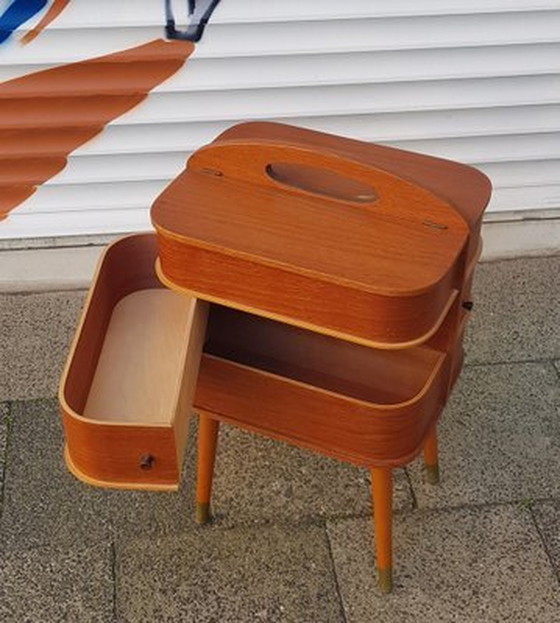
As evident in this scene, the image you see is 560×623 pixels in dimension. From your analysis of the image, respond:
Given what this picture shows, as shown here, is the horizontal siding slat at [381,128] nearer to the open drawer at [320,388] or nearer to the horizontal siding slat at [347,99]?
the horizontal siding slat at [347,99]

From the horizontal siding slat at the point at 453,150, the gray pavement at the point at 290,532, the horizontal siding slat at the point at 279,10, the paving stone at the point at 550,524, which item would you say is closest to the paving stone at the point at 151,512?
the gray pavement at the point at 290,532

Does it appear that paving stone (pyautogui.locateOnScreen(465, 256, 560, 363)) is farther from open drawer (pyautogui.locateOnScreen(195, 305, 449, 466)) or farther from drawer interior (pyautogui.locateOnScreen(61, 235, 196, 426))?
drawer interior (pyautogui.locateOnScreen(61, 235, 196, 426))

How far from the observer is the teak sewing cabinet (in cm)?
194

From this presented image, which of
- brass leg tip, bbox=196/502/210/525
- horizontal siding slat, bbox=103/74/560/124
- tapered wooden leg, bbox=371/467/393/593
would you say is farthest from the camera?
horizontal siding slat, bbox=103/74/560/124

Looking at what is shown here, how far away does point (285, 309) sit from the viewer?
201 centimetres

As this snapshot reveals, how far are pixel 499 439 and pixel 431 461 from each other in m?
0.31

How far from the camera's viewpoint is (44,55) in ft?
10.6

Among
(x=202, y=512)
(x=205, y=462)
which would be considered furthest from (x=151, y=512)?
(x=205, y=462)

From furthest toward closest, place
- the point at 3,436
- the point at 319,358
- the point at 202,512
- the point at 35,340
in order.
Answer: the point at 35,340 → the point at 3,436 → the point at 202,512 → the point at 319,358

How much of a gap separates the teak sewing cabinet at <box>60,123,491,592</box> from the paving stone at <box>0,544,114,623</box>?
0.43m

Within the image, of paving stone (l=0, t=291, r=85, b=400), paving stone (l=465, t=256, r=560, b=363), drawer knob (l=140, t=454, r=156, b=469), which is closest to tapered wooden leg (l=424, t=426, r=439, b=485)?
paving stone (l=465, t=256, r=560, b=363)

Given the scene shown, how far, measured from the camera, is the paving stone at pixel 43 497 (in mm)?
2731

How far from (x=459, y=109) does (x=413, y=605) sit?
6.00 ft

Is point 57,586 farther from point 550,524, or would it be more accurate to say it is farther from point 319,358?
point 550,524
